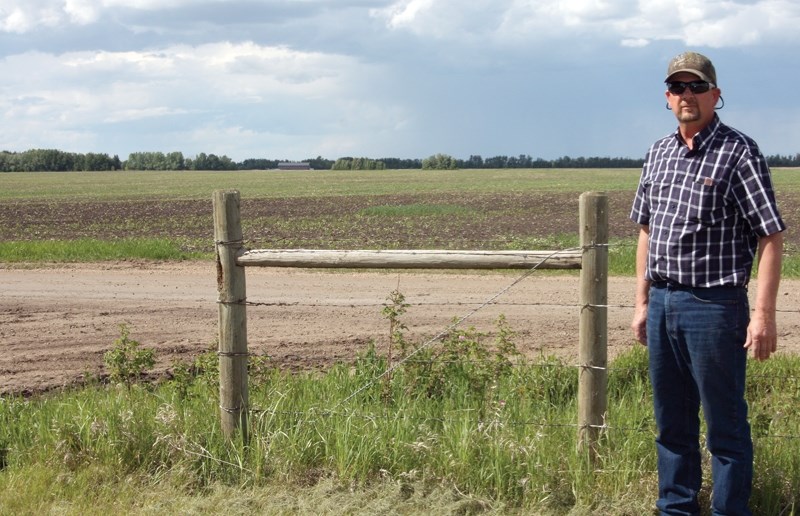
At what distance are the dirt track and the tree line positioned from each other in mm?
120182

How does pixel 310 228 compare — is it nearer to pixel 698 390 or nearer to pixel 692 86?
pixel 698 390

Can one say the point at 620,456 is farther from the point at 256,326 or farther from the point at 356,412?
the point at 256,326

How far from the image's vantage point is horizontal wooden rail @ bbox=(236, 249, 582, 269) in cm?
510

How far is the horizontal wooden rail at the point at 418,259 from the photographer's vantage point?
201 inches

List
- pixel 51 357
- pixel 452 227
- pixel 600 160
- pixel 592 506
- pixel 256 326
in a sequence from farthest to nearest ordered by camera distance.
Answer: pixel 600 160 < pixel 452 227 < pixel 256 326 < pixel 51 357 < pixel 592 506

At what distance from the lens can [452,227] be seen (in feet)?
86.4

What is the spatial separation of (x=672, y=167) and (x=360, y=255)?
1.97 metres

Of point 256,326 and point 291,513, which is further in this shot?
point 256,326

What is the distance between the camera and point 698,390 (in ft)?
14.1

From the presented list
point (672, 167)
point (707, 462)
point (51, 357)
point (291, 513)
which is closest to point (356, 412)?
point (291, 513)

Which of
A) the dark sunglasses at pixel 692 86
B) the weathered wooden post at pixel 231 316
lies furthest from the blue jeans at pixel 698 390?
the weathered wooden post at pixel 231 316

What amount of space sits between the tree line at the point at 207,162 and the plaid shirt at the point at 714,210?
428ft

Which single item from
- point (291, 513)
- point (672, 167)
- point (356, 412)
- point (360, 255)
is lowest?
point (291, 513)

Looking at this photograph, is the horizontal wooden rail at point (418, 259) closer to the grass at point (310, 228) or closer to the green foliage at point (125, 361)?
the green foliage at point (125, 361)
